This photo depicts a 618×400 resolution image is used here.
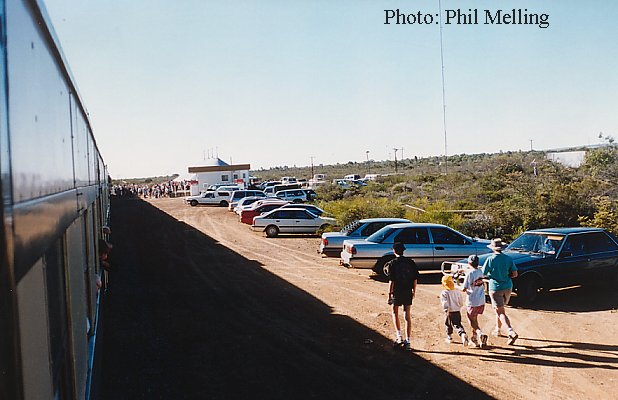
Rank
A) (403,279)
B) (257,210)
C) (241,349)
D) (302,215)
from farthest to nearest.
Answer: (257,210) → (302,215) → (403,279) → (241,349)

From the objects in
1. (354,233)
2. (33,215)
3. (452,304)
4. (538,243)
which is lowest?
(452,304)

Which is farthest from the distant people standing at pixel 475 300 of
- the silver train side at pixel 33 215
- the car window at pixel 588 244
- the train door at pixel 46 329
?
the train door at pixel 46 329

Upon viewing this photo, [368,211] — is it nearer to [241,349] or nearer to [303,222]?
[303,222]

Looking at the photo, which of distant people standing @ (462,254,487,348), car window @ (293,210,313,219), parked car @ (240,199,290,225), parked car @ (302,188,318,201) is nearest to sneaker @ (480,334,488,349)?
distant people standing @ (462,254,487,348)

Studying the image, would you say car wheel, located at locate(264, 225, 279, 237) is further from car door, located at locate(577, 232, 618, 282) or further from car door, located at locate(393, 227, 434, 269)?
car door, located at locate(577, 232, 618, 282)

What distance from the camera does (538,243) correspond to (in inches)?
501

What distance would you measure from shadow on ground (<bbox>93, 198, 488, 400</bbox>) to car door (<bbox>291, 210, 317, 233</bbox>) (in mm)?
11138

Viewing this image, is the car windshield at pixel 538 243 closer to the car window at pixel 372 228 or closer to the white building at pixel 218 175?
the car window at pixel 372 228

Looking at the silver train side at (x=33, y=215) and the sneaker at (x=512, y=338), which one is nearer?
the silver train side at (x=33, y=215)

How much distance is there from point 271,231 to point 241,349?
1760 centimetres

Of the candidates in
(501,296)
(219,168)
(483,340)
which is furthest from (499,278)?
(219,168)

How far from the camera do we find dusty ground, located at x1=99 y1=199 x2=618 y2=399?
7.46m

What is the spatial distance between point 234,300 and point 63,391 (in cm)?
974

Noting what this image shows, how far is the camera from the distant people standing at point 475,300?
922 cm
